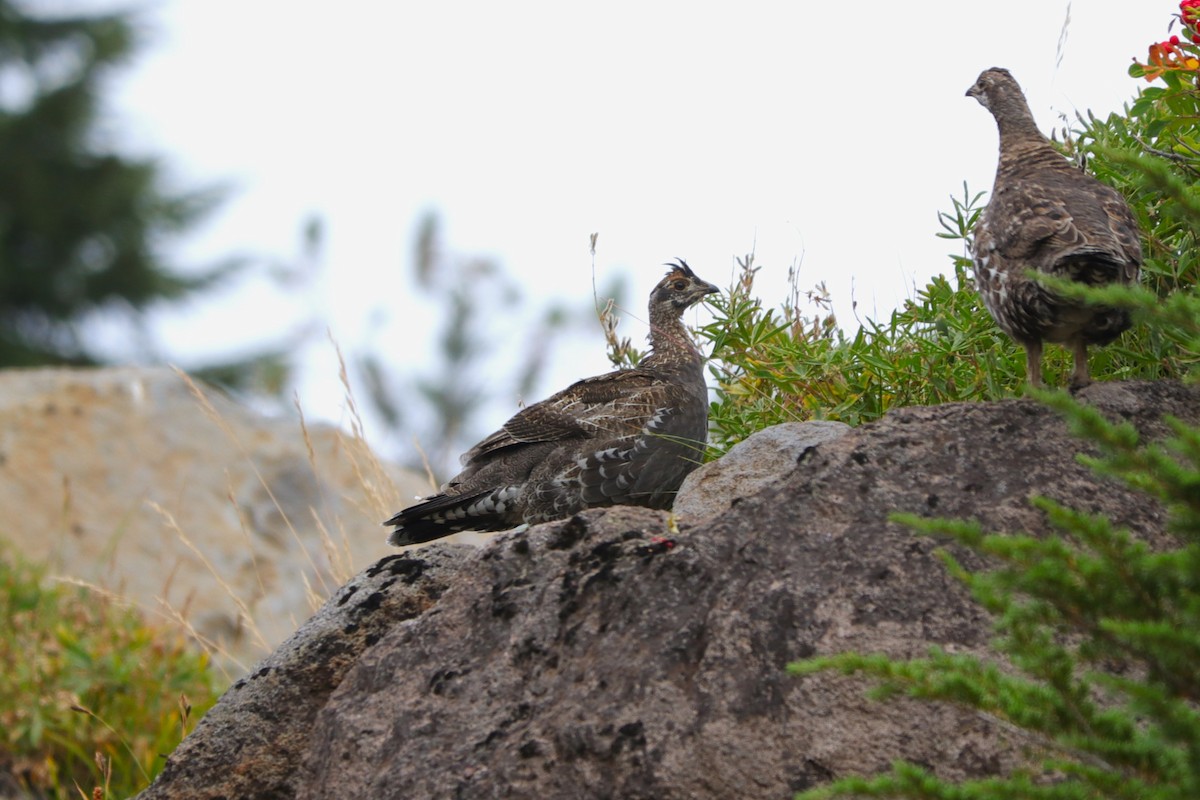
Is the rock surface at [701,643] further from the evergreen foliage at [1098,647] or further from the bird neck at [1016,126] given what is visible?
the bird neck at [1016,126]

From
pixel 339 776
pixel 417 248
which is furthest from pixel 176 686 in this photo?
pixel 417 248

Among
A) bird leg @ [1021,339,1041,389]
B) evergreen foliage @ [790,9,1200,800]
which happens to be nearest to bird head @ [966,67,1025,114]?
bird leg @ [1021,339,1041,389]

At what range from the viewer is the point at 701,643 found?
314cm

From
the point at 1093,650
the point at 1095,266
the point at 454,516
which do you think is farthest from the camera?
the point at 454,516

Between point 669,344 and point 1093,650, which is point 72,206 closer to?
point 669,344

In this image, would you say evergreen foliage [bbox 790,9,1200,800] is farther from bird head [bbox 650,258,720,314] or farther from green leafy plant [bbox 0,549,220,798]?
green leafy plant [bbox 0,549,220,798]

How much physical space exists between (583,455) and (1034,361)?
2297 mm

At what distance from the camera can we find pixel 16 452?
11.1 metres

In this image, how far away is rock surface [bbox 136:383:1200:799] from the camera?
9.73 feet

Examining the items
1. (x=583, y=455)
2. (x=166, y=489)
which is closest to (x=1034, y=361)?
(x=583, y=455)

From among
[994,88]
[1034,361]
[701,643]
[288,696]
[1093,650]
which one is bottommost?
[1093,650]

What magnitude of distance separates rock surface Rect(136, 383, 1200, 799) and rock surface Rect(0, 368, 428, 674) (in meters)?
6.09

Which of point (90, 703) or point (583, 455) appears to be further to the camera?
point (90, 703)

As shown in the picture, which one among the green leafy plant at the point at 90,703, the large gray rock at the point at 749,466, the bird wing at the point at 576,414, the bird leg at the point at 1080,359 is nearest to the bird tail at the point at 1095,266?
the bird leg at the point at 1080,359
